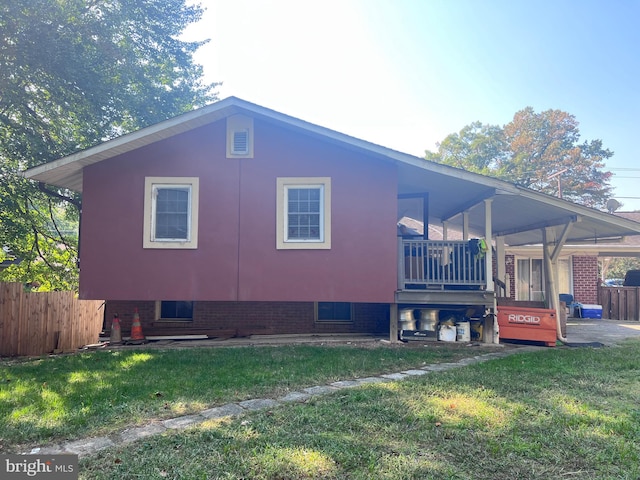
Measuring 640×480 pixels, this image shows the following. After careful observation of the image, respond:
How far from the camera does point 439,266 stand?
8.67 meters

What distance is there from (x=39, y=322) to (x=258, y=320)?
4.84m

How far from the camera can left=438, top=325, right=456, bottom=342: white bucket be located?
8.82m

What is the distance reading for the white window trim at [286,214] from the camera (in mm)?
8414

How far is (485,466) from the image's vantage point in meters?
2.96

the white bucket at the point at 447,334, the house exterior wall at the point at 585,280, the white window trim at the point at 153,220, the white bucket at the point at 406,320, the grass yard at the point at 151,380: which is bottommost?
the grass yard at the point at 151,380

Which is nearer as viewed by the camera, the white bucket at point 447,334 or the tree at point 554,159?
the white bucket at point 447,334

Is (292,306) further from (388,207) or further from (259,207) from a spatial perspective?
(388,207)

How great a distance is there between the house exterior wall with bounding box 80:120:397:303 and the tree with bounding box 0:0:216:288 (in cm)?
449

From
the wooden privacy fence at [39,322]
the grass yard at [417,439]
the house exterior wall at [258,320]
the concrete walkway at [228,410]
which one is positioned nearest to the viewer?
the grass yard at [417,439]

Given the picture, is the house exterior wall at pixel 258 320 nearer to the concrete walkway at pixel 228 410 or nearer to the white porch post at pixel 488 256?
the white porch post at pixel 488 256

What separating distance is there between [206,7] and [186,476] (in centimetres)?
1611

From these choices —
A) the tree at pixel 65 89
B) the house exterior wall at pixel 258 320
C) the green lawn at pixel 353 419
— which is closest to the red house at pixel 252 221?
the house exterior wall at pixel 258 320

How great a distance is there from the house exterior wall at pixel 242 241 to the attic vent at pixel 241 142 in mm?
225

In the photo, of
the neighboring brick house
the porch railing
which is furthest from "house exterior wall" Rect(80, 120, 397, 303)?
the neighboring brick house
